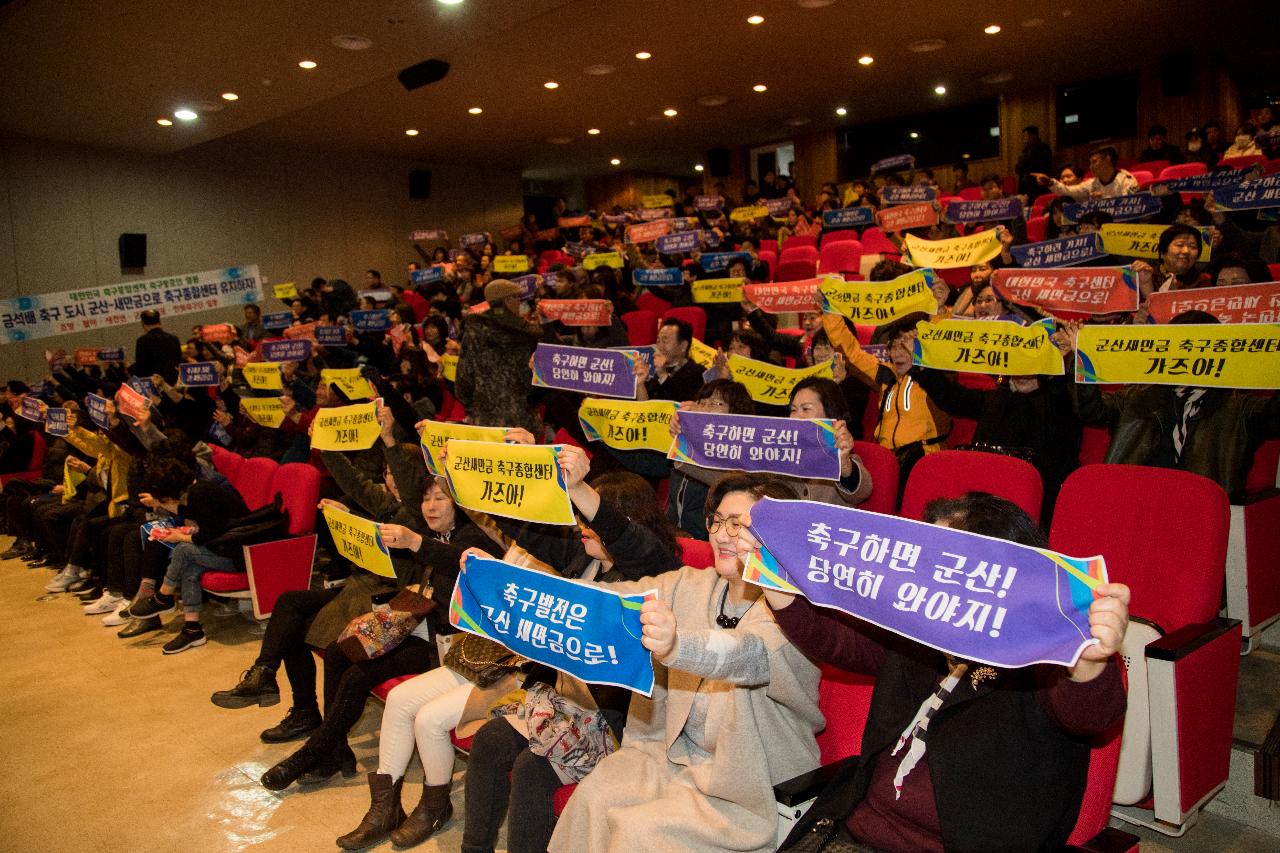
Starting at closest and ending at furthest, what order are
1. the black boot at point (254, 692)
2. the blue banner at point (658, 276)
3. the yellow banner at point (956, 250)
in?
the black boot at point (254, 692) → the yellow banner at point (956, 250) → the blue banner at point (658, 276)

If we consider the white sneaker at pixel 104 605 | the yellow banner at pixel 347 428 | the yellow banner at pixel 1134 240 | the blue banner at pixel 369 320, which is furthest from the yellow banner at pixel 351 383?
the yellow banner at pixel 1134 240

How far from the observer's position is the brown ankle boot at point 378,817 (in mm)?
3105

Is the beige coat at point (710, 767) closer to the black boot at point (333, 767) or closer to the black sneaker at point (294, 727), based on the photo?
the black boot at point (333, 767)

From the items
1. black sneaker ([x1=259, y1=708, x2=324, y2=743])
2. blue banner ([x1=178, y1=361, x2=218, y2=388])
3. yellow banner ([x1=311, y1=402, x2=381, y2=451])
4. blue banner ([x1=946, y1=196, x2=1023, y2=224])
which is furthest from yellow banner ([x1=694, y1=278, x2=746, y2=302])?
black sneaker ([x1=259, y1=708, x2=324, y2=743])

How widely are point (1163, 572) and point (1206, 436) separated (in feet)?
3.12

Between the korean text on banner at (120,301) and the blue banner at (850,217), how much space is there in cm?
958

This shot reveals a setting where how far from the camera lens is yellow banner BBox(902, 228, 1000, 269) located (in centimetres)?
493

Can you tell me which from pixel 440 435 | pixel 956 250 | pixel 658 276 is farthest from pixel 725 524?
pixel 658 276

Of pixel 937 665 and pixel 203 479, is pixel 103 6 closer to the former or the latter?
pixel 203 479

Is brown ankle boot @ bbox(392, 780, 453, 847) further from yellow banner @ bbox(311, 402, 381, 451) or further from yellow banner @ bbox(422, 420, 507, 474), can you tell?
yellow banner @ bbox(311, 402, 381, 451)

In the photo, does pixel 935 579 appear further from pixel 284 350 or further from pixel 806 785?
pixel 284 350

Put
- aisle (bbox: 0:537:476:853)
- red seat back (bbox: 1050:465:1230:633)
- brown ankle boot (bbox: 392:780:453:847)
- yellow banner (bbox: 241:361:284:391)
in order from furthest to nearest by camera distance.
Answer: yellow banner (bbox: 241:361:284:391)
aisle (bbox: 0:537:476:853)
brown ankle boot (bbox: 392:780:453:847)
red seat back (bbox: 1050:465:1230:633)

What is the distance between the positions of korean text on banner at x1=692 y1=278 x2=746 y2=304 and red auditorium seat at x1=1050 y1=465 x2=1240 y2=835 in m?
4.01

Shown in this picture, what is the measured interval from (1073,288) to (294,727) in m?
3.84
